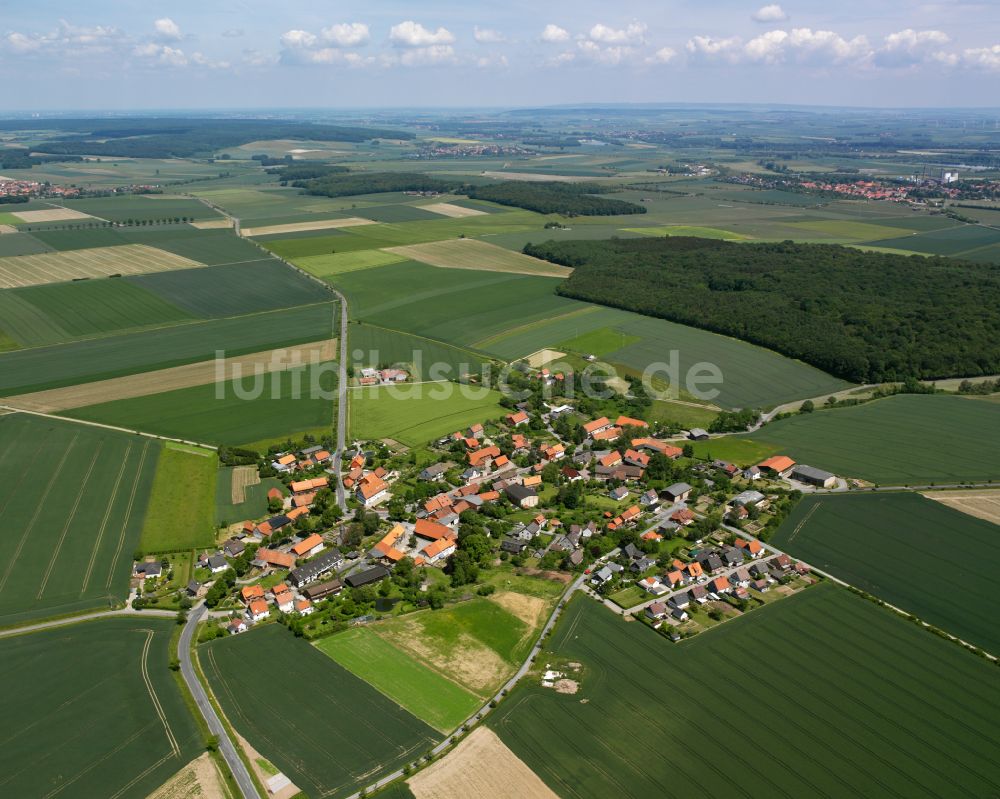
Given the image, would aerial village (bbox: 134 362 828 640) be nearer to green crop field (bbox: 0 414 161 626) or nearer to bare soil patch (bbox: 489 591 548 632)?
bare soil patch (bbox: 489 591 548 632)

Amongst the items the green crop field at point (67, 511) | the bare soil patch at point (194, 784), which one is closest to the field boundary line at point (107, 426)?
the green crop field at point (67, 511)

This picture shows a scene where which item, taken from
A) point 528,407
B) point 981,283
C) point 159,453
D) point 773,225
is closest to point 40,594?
point 159,453

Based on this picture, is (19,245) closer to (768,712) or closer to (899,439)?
(899,439)

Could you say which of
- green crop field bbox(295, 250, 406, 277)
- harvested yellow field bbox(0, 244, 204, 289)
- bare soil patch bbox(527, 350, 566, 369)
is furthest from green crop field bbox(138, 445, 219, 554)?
harvested yellow field bbox(0, 244, 204, 289)

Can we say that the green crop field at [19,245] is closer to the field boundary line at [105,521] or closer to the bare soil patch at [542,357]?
the field boundary line at [105,521]

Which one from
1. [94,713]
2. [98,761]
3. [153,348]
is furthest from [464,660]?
[153,348]

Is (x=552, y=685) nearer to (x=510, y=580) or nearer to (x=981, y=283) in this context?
(x=510, y=580)
